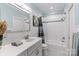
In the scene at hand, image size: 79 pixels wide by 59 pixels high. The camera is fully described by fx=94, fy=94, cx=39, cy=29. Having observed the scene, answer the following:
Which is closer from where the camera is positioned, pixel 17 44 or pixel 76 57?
pixel 76 57

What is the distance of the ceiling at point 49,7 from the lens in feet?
4.84

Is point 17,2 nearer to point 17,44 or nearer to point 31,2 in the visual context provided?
point 31,2

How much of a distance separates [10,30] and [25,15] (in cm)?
38

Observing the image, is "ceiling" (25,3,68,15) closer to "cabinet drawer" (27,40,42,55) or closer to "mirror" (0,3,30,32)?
"mirror" (0,3,30,32)

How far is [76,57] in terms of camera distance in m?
1.31

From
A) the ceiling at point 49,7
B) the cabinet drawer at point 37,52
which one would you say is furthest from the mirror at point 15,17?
the cabinet drawer at point 37,52

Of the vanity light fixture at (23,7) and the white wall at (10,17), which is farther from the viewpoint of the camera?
the vanity light fixture at (23,7)

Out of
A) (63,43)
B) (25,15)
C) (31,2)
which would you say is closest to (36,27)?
(25,15)

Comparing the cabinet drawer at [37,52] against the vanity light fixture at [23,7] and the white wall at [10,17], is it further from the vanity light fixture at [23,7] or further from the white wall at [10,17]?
the vanity light fixture at [23,7]

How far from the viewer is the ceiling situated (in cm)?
148

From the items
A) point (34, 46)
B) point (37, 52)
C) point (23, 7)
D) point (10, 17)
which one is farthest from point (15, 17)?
point (37, 52)

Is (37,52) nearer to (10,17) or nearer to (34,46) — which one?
(34,46)

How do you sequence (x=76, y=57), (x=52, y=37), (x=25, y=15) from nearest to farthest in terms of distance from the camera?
(x=76, y=57) → (x=52, y=37) → (x=25, y=15)

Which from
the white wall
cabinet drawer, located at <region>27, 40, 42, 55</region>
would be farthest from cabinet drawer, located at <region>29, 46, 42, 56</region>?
the white wall
